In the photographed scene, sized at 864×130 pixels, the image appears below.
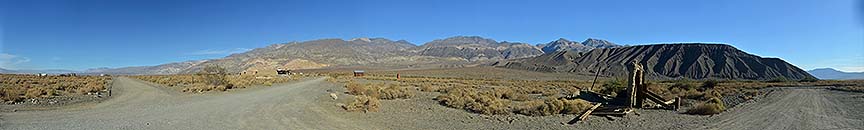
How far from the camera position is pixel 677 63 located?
117250 millimetres

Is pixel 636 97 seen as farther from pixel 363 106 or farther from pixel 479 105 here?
pixel 363 106

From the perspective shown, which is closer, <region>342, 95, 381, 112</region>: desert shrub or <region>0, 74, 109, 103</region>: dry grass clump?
<region>342, 95, 381, 112</region>: desert shrub

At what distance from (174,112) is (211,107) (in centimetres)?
162

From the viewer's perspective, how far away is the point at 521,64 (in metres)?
139

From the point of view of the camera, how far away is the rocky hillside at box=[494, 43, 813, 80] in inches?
4190

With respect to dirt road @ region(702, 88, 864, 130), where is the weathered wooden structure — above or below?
above

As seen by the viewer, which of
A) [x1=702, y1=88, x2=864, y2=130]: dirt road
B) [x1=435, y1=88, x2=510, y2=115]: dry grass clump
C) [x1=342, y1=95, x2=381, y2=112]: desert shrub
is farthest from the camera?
[x1=435, y1=88, x2=510, y2=115]: dry grass clump

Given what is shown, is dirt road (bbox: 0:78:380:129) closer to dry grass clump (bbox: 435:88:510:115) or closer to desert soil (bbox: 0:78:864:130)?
desert soil (bbox: 0:78:864:130)

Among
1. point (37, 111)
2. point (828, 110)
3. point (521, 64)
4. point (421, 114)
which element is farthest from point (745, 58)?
point (37, 111)

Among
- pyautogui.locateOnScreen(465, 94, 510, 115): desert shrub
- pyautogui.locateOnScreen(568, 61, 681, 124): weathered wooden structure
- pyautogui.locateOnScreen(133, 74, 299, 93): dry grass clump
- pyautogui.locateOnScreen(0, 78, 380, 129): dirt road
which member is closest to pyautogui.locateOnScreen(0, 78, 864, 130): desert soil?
pyautogui.locateOnScreen(0, 78, 380, 129): dirt road

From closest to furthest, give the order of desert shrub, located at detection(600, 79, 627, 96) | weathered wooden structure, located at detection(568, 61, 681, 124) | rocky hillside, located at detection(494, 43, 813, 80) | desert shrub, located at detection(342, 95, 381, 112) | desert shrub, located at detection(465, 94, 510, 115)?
desert shrub, located at detection(342, 95, 381, 112), desert shrub, located at detection(465, 94, 510, 115), weathered wooden structure, located at detection(568, 61, 681, 124), desert shrub, located at detection(600, 79, 627, 96), rocky hillside, located at detection(494, 43, 813, 80)

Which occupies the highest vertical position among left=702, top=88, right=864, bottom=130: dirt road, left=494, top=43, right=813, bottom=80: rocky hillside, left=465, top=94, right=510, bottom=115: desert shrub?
left=494, top=43, right=813, bottom=80: rocky hillside

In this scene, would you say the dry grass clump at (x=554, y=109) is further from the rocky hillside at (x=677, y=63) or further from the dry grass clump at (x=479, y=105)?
the rocky hillside at (x=677, y=63)

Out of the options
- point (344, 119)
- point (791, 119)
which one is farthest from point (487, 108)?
point (791, 119)
